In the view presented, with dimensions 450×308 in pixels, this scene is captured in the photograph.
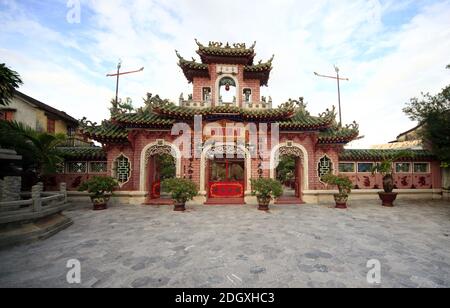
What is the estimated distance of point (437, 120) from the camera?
36.8 feet

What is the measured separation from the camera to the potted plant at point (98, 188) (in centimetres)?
904

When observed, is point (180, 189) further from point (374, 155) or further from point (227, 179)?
point (374, 155)

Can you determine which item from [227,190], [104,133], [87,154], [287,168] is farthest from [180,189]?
[287,168]

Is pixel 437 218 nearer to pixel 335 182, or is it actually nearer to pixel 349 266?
A: pixel 335 182

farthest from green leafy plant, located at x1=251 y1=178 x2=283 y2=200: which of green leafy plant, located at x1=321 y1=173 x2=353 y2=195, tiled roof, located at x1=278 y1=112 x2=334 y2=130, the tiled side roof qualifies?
the tiled side roof

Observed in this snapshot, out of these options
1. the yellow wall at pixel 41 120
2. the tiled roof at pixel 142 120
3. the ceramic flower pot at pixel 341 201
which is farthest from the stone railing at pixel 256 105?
the yellow wall at pixel 41 120

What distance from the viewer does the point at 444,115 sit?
1112 cm

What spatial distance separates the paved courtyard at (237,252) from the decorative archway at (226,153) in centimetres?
323

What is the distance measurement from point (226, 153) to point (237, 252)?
6844 millimetres

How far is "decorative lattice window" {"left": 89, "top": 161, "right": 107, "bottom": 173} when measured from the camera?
38.1 feet

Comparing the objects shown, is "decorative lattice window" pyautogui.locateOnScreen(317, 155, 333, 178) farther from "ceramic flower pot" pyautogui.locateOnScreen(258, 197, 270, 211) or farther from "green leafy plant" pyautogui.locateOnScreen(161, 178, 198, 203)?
"green leafy plant" pyautogui.locateOnScreen(161, 178, 198, 203)
